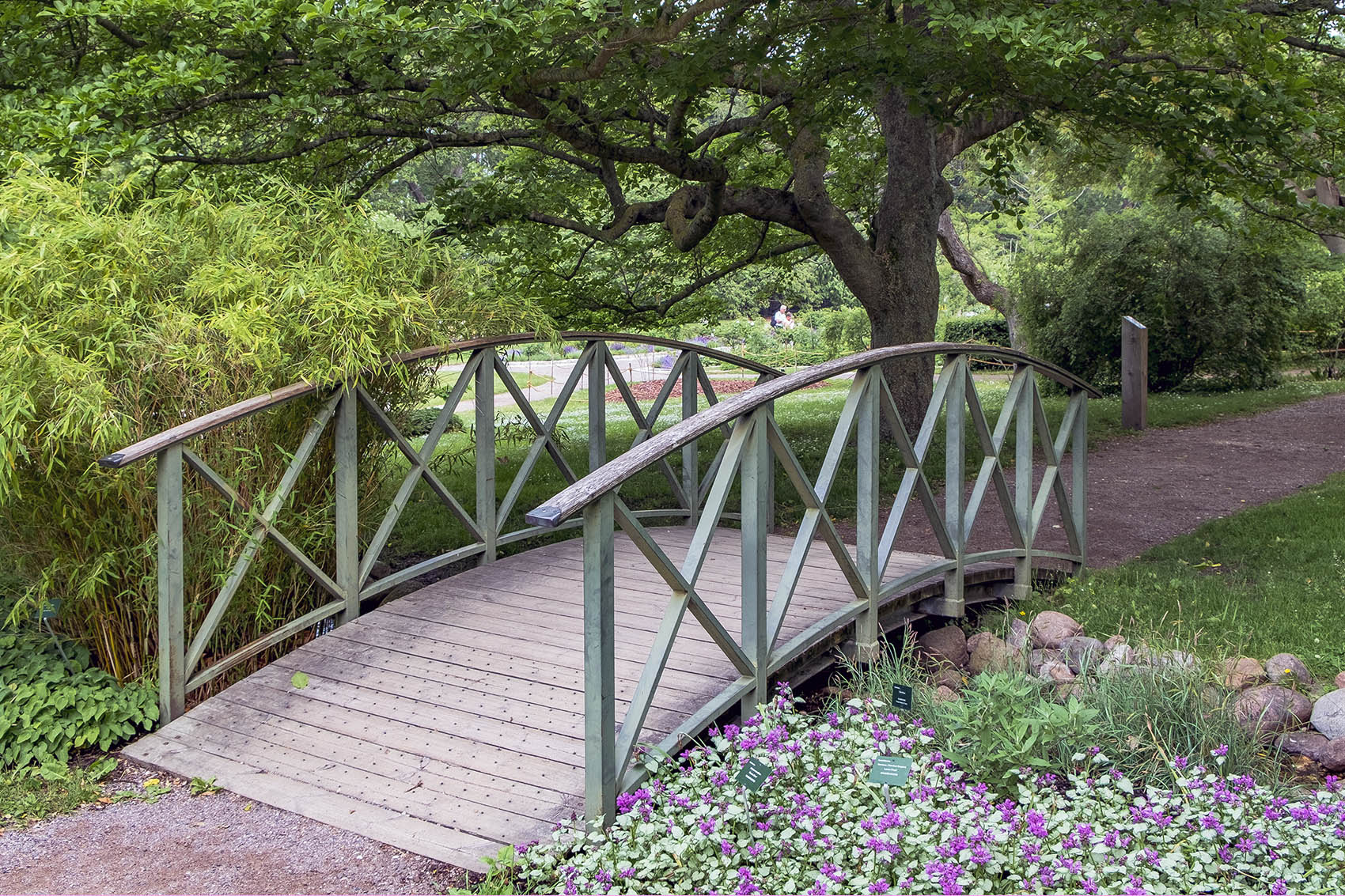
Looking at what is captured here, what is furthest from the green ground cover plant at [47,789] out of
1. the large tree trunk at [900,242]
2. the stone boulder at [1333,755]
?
the large tree trunk at [900,242]

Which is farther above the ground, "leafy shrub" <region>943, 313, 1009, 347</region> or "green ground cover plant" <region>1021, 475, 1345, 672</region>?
"leafy shrub" <region>943, 313, 1009, 347</region>

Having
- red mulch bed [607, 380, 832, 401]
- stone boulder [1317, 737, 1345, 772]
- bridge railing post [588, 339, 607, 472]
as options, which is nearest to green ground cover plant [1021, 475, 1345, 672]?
stone boulder [1317, 737, 1345, 772]

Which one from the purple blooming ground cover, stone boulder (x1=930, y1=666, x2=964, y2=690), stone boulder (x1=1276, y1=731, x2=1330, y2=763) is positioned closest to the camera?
the purple blooming ground cover

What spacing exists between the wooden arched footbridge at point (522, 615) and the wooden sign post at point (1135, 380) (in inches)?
293

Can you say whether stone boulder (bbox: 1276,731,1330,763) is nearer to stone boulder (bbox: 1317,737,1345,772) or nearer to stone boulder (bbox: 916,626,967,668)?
stone boulder (bbox: 1317,737,1345,772)

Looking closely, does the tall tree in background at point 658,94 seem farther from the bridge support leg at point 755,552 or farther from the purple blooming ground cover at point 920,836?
the purple blooming ground cover at point 920,836

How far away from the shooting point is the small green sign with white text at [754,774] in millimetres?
3207

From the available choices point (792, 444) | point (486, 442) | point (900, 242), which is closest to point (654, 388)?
point (792, 444)

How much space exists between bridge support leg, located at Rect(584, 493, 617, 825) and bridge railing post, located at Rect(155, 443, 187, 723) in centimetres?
171

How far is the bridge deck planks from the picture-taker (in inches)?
135

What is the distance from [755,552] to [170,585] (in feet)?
6.96

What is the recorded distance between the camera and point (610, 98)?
25.5 feet

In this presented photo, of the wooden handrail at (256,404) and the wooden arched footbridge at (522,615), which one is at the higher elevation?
the wooden handrail at (256,404)

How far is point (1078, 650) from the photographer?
5066 millimetres
